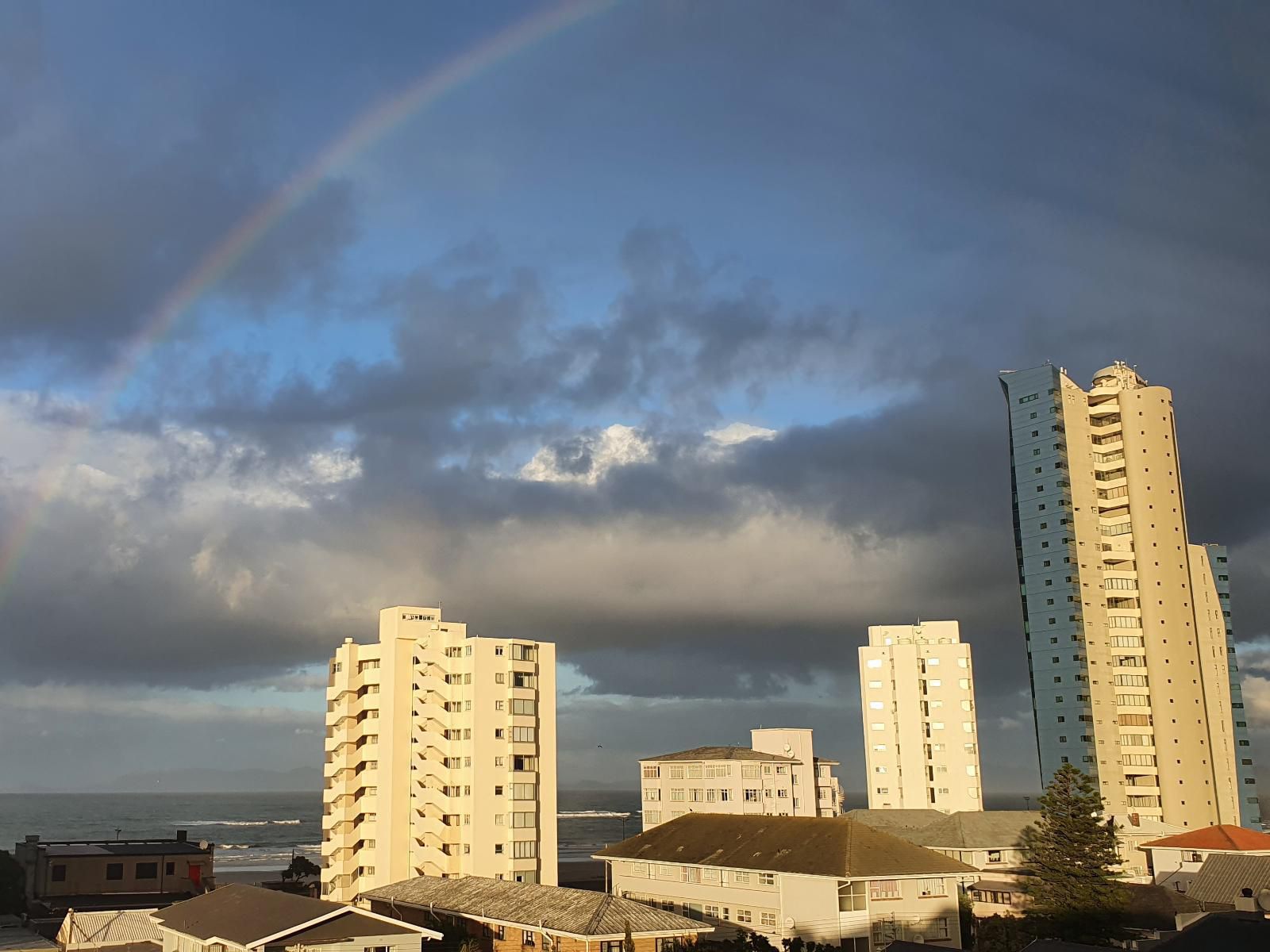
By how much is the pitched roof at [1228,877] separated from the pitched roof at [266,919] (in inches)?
1966

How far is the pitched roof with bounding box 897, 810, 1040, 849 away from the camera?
8512 cm

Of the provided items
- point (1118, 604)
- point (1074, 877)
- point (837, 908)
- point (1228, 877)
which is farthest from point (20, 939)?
point (1118, 604)

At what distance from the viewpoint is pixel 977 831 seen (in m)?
87.5

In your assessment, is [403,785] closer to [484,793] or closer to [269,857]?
[484,793]

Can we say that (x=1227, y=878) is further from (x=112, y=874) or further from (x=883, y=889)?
(x=112, y=874)

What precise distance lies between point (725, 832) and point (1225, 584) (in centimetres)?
9014

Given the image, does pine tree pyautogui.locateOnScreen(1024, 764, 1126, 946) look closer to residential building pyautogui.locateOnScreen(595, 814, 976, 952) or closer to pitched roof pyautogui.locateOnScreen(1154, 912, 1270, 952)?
residential building pyautogui.locateOnScreen(595, 814, 976, 952)

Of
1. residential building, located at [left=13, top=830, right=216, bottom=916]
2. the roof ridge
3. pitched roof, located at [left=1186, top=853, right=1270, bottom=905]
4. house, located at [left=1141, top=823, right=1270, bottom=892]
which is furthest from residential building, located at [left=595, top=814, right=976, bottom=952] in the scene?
residential building, located at [left=13, top=830, right=216, bottom=916]

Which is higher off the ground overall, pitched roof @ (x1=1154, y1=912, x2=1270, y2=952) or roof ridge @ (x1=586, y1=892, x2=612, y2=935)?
pitched roof @ (x1=1154, y1=912, x2=1270, y2=952)

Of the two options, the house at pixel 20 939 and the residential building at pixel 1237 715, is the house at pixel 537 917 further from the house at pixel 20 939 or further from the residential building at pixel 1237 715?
the residential building at pixel 1237 715

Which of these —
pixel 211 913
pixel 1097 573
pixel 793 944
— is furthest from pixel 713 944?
pixel 1097 573

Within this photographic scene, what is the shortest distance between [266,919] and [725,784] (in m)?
57.8

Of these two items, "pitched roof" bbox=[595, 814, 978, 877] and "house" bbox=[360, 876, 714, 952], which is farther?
"pitched roof" bbox=[595, 814, 978, 877]

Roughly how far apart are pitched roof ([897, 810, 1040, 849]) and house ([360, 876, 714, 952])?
38.7 meters
